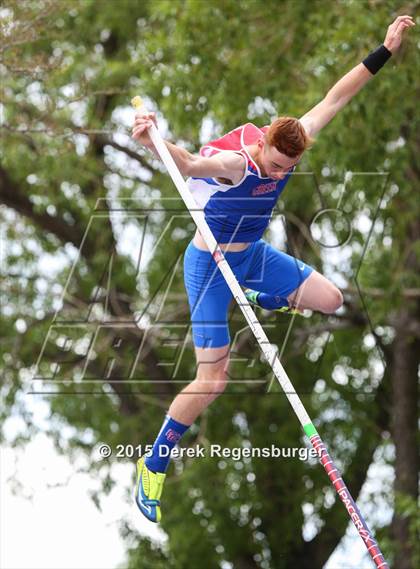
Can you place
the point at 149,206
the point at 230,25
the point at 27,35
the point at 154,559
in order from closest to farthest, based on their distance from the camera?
the point at 27,35 → the point at 230,25 → the point at 149,206 → the point at 154,559

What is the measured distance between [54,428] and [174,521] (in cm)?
182

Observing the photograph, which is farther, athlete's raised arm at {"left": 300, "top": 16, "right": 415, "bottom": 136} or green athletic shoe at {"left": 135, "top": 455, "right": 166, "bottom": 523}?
green athletic shoe at {"left": 135, "top": 455, "right": 166, "bottom": 523}

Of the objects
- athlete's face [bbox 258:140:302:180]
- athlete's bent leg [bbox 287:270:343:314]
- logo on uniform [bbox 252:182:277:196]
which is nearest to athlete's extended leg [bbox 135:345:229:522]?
athlete's bent leg [bbox 287:270:343:314]

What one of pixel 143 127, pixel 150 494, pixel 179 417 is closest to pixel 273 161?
pixel 143 127

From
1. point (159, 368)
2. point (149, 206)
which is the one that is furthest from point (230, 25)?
point (159, 368)

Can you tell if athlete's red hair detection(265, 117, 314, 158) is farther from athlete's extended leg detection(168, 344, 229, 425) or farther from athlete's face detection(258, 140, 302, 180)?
athlete's extended leg detection(168, 344, 229, 425)

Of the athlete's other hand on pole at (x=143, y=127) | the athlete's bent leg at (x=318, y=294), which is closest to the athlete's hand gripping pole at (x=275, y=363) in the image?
the athlete's other hand on pole at (x=143, y=127)

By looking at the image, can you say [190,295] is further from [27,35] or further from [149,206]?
[149,206]

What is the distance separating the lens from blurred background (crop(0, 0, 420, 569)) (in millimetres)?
10773

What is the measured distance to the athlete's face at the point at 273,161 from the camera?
A: 5719 millimetres

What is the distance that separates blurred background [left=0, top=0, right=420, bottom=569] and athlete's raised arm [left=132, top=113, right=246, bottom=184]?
4.71 metres

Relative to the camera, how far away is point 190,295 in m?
6.29

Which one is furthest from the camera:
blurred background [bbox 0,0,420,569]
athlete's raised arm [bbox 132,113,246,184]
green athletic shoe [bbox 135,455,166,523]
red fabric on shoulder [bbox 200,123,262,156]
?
blurred background [bbox 0,0,420,569]

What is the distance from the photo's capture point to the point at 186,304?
12078 millimetres
